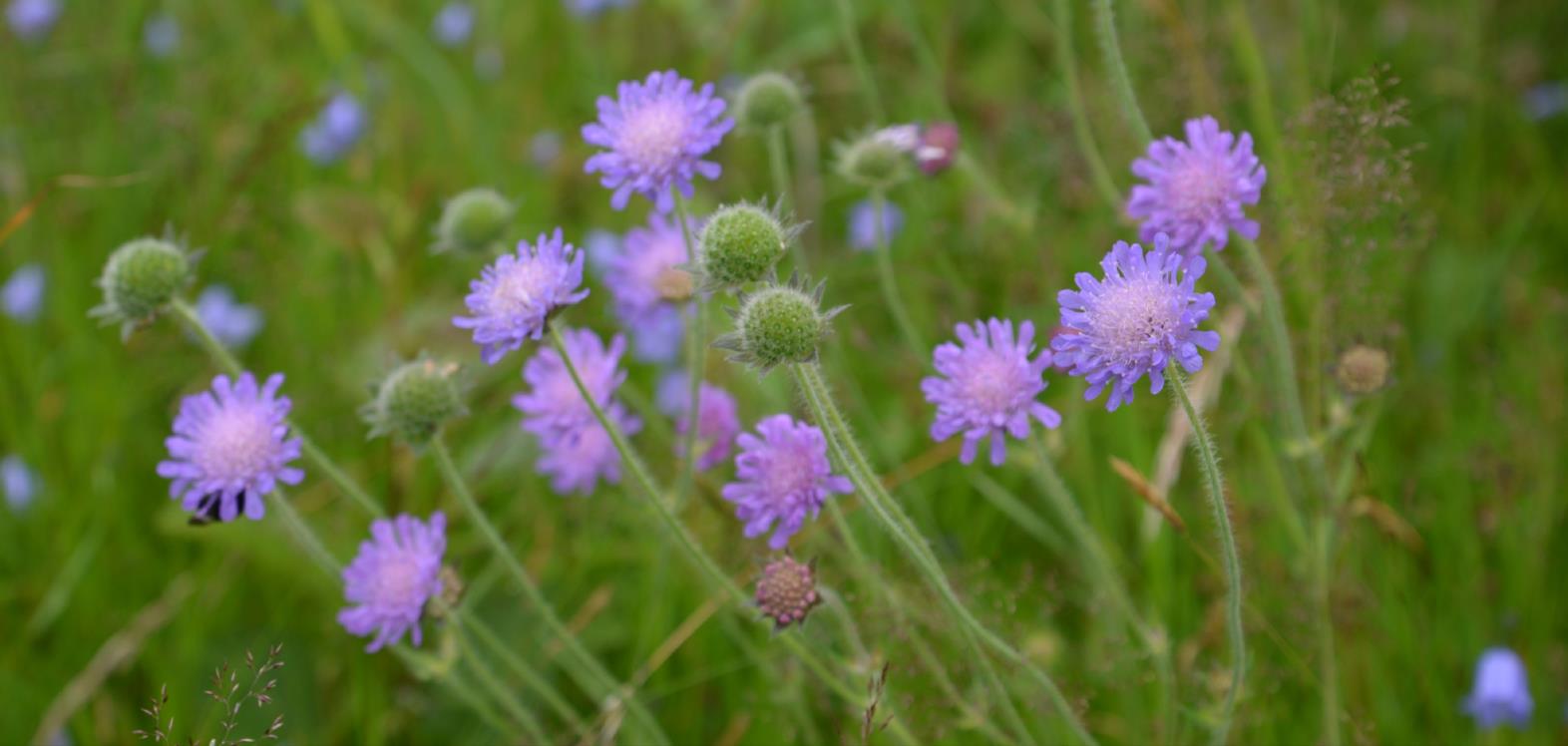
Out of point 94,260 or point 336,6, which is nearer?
point 94,260

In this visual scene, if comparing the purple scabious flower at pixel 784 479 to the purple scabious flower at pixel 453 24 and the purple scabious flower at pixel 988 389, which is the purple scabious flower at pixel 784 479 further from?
the purple scabious flower at pixel 453 24

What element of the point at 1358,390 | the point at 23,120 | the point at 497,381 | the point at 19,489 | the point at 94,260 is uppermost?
the point at 23,120

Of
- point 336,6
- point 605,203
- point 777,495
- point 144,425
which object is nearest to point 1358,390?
point 777,495

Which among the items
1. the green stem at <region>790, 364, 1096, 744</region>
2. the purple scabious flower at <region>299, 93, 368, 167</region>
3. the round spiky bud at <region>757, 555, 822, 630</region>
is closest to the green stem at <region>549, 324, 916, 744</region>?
the round spiky bud at <region>757, 555, 822, 630</region>

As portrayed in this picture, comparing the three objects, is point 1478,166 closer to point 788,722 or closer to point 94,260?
point 788,722

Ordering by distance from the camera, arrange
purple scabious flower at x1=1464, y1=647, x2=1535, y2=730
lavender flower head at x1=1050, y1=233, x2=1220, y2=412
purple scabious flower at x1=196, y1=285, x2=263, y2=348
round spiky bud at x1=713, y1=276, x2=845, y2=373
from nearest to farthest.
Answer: lavender flower head at x1=1050, y1=233, x2=1220, y2=412
round spiky bud at x1=713, y1=276, x2=845, y2=373
purple scabious flower at x1=1464, y1=647, x2=1535, y2=730
purple scabious flower at x1=196, y1=285, x2=263, y2=348

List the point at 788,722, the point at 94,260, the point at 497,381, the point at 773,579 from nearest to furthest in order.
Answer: the point at 773,579, the point at 788,722, the point at 497,381, the point at 94,260

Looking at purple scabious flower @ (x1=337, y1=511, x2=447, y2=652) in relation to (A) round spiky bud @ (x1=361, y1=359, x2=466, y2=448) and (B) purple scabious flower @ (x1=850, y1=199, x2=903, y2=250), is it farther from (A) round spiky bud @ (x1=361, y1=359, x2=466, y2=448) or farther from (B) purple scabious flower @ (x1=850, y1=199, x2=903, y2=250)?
(B) purple scabious flower @ (x1=850, y1=199, x2=903, y2=250)

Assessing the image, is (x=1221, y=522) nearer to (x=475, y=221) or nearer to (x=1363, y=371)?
(x=1363, y=371)
